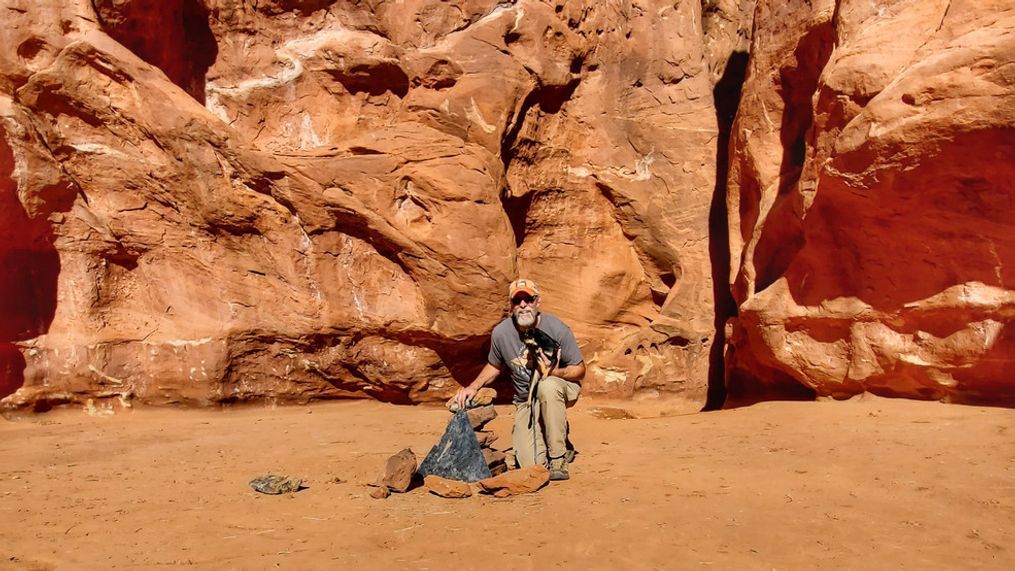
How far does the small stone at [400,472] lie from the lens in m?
3.79

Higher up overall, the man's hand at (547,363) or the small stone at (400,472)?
the man's hand at (547,363)

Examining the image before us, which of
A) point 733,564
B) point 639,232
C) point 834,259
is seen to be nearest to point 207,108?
point 639,232

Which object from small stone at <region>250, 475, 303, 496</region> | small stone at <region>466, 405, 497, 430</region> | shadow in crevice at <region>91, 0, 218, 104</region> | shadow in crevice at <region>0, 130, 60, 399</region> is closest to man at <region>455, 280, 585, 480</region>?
small stone at <region>466, 405, 497, 430</region>

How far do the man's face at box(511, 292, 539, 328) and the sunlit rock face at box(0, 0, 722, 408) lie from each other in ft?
9.79

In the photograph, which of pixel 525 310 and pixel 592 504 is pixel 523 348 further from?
pixel 592 504

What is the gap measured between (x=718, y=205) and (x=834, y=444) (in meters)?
4.92

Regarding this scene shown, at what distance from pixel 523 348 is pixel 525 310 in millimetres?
226

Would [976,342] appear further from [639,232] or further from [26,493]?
[26,493]

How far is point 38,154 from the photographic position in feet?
23.2

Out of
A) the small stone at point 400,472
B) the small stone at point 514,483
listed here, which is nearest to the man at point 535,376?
the small stone at point 514,483

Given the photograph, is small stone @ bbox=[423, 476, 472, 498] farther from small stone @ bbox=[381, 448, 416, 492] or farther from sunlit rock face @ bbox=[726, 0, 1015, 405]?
sunlit rock face @ bbox=[726, 0, 1015, 405]

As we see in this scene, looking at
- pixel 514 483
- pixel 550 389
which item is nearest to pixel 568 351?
pixel 550 389

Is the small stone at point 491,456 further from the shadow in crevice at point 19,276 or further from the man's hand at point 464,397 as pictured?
the shadow in crevice at point 19,276

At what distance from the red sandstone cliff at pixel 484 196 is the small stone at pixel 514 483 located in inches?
132
